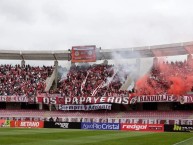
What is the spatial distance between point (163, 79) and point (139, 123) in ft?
36.7

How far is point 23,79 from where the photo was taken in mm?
74750

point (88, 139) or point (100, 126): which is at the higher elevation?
point (100, 126)

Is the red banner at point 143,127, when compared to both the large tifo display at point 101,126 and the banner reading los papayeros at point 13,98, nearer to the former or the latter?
the large tifo display at point 101,126

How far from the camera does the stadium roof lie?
62.4 meters

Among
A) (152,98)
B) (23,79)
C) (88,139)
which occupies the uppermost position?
(23,79)

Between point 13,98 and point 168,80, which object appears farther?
point 13,98

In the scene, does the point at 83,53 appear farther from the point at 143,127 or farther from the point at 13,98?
the point at 143,127

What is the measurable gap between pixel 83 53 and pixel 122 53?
23.7 feet

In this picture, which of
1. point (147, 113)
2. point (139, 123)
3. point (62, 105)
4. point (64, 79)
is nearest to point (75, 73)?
point (64, 79)

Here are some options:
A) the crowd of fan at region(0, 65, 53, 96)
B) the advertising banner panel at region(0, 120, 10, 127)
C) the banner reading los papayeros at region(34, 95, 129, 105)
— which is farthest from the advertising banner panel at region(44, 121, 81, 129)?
the crowd of fan at region(0, 65, 53, 96)

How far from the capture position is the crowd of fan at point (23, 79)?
71.6 metres

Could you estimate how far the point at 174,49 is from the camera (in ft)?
206

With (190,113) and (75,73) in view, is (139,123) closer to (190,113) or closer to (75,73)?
(190,113)

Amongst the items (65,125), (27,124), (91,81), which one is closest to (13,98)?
(27,124)
